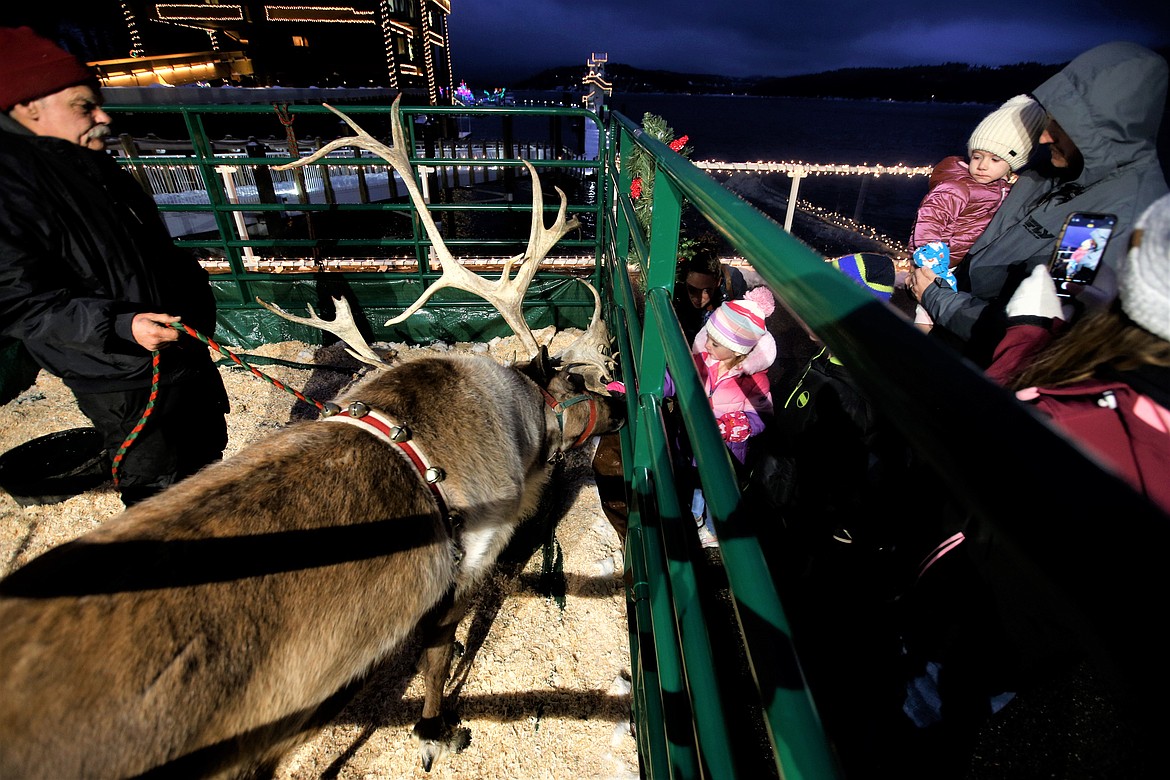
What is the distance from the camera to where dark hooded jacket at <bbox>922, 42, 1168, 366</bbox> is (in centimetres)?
167

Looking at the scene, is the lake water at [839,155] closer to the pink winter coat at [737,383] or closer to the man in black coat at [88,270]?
the pink winter coat at [737,383]

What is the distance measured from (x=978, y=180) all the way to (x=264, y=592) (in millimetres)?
3858

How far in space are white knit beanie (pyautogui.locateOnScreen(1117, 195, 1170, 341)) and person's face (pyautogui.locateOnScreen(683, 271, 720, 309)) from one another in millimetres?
3586

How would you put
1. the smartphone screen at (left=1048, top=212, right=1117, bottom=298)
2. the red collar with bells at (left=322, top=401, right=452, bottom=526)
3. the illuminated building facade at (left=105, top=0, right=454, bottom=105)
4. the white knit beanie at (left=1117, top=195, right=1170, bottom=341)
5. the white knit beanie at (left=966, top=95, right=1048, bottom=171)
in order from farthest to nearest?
the illuminated building facade at (left=105, top=0, right=454, bottom=105) → the white knit beanie at (left=966, top=95, right=1048, bottom=171) → the red collar with bells at (left=322, top=401, right=452, bottom=526) → the smartphone screen at (left=1048, top=212, right=1117, bottom=298) → the white knit beanie at (left=1117, top=195, right=1170, bottom=341)

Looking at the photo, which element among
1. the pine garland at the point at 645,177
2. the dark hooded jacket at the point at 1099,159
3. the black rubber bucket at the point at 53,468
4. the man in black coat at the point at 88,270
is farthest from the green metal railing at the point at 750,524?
the black rubber bucket at the point at 53,468

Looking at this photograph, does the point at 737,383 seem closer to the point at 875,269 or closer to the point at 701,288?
the point at 875,269

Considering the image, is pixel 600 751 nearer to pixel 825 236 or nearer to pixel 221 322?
pixel 221 322

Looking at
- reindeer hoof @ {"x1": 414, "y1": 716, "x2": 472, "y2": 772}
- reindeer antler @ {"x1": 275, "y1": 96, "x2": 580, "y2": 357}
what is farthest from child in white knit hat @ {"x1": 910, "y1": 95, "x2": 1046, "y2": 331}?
reindeer hoof @ {"x1": 414, "y1": 716, "x2": 472, "y2": 772}

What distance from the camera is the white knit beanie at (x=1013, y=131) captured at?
249 centimetres

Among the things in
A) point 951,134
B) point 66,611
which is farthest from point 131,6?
point 951,134

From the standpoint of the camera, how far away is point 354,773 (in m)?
2.22

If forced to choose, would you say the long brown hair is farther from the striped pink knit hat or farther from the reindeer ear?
the reindeer ear

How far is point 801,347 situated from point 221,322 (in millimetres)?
6101

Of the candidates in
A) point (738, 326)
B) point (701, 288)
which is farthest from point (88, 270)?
point (701, 288)
